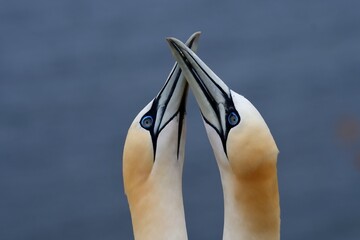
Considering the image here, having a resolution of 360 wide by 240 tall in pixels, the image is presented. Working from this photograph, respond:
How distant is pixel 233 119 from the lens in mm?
2945

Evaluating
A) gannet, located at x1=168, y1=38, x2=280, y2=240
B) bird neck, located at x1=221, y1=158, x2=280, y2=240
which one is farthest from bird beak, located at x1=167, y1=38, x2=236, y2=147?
bird neck, located at x1=221, y1=158, x2=280, y2=240

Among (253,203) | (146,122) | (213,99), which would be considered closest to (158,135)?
(146,122)

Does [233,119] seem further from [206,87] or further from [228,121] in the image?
[206,87]

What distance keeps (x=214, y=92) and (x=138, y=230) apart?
0.49 metres

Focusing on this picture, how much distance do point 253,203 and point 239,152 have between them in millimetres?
163

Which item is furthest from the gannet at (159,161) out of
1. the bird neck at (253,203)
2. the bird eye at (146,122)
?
the bird neck at (253,203)

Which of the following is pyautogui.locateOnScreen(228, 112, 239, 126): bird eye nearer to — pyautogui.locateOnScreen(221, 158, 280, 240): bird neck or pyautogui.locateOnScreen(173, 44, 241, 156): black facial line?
pyautogui.locateOnScreen(173, 44, 241, 156): black facial line

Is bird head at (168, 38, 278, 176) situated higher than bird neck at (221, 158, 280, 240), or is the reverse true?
bird head at (168, 38, 278, 176)

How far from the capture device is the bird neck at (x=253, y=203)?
2930mm

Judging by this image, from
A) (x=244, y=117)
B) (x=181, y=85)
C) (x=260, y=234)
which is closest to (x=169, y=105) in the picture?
(x=181, y=85)

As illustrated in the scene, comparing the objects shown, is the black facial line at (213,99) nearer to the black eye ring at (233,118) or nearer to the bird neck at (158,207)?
the black eye ring at (233,118)

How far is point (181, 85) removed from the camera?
3.08 meters

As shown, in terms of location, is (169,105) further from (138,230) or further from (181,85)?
(138,230)

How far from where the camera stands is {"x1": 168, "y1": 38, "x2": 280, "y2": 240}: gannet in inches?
114
